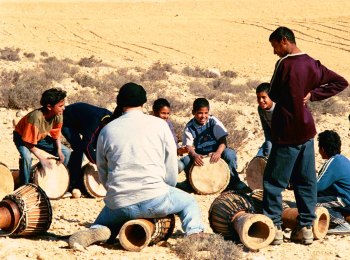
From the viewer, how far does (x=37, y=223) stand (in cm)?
681

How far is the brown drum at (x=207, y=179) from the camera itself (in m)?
9.86

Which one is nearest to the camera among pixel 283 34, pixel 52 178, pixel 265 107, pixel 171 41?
pixel 283 34

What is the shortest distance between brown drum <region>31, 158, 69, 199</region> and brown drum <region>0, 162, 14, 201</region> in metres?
0.38

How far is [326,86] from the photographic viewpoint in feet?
22.4

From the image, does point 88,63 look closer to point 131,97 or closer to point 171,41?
point 171,41

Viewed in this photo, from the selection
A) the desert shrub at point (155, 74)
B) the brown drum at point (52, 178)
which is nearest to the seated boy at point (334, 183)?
the brown drum at point (52, 178)

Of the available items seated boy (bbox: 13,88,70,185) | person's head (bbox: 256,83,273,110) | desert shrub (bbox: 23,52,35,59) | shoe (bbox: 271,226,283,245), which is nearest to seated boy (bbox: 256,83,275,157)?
person's head (bbox: 256,83,273,110)

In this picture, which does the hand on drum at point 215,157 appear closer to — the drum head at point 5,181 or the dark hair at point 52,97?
the dark hair at point 52,97

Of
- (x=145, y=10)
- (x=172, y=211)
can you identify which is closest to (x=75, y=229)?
(x=172, y=211)

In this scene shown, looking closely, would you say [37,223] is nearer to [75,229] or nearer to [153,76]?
[75,229]

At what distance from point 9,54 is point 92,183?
52.7ft

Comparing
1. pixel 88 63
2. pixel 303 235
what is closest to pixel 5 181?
pixel 303 235

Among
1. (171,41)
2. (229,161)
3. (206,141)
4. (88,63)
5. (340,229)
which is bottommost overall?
(340,229)

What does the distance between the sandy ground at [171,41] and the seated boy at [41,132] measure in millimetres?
596
